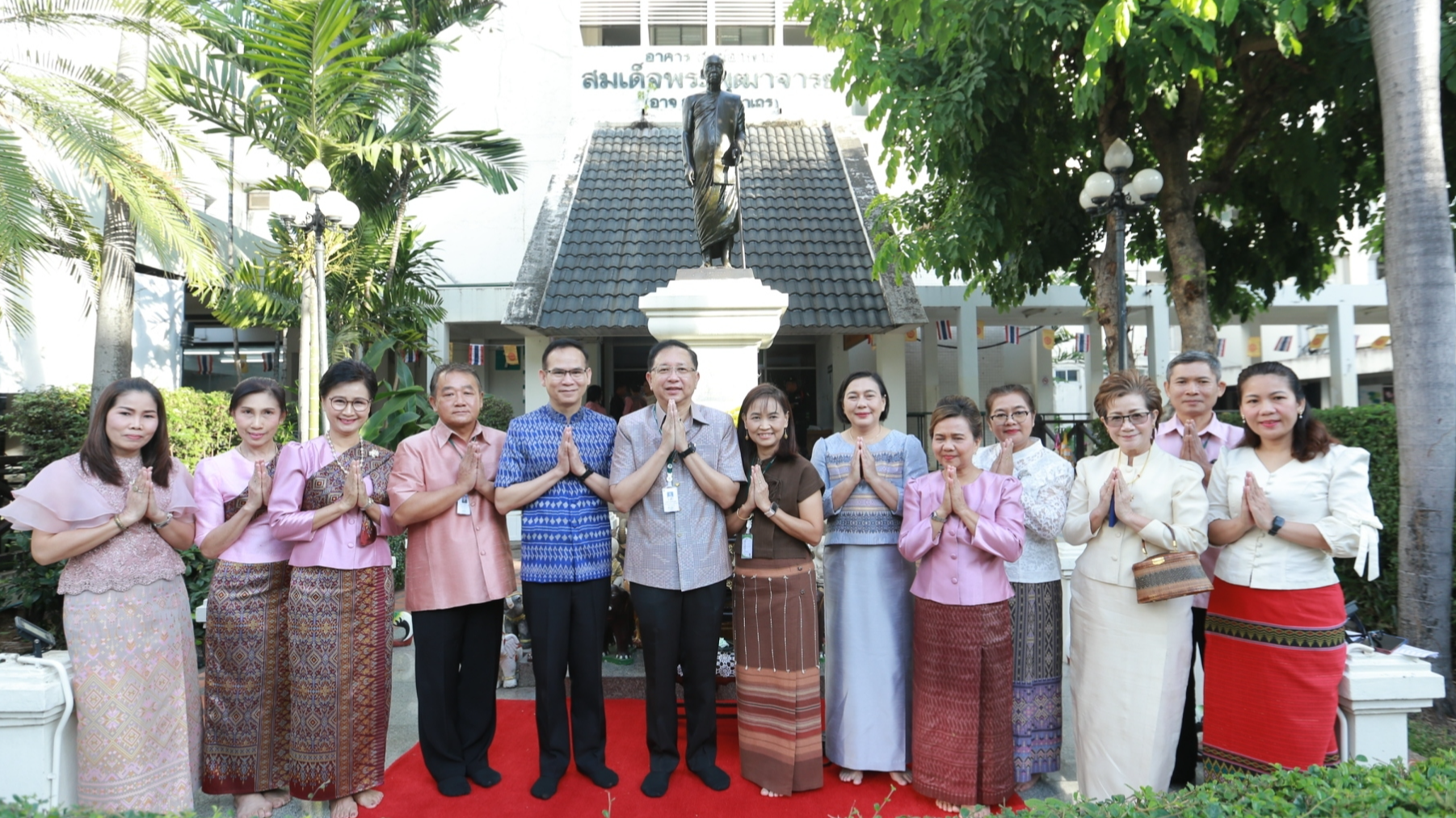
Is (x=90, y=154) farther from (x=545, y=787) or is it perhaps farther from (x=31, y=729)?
(x=545, y=787)

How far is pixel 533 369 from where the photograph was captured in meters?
10.6

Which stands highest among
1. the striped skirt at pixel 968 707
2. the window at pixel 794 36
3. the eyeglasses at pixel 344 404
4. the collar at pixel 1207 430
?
the window at pixel 794 36

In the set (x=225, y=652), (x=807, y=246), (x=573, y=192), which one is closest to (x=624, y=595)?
(x=225, y=652)

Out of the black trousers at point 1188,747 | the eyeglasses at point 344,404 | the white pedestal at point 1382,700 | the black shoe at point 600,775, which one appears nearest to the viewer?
the white pedestal at point 1382,700

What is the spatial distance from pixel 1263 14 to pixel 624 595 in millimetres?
5477

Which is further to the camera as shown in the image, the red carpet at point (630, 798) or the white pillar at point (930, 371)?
the white pillar at point (930, 371)

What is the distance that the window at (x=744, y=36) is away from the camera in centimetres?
1652

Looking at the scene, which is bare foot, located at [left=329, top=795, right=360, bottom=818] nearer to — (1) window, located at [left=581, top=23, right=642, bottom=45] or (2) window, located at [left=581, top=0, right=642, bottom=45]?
(2) window, located at [left=581, top=0, right=642, bottom=45]

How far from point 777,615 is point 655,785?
830mm

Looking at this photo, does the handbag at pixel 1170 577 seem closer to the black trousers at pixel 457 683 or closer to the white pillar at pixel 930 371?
the black trousers at pixel 457 683

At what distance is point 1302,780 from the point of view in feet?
6.95

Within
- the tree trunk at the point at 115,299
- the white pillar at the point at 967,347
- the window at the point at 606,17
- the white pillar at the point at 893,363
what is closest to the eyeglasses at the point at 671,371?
the tree trunk at the point at 115,299

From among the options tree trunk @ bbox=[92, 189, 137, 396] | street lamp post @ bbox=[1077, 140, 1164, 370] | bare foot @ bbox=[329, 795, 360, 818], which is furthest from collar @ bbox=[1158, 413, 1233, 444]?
tree trunk @ bbox=[92, 189, 137, 396]

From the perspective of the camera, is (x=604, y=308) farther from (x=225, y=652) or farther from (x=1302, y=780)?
(x=1302, y=780)
